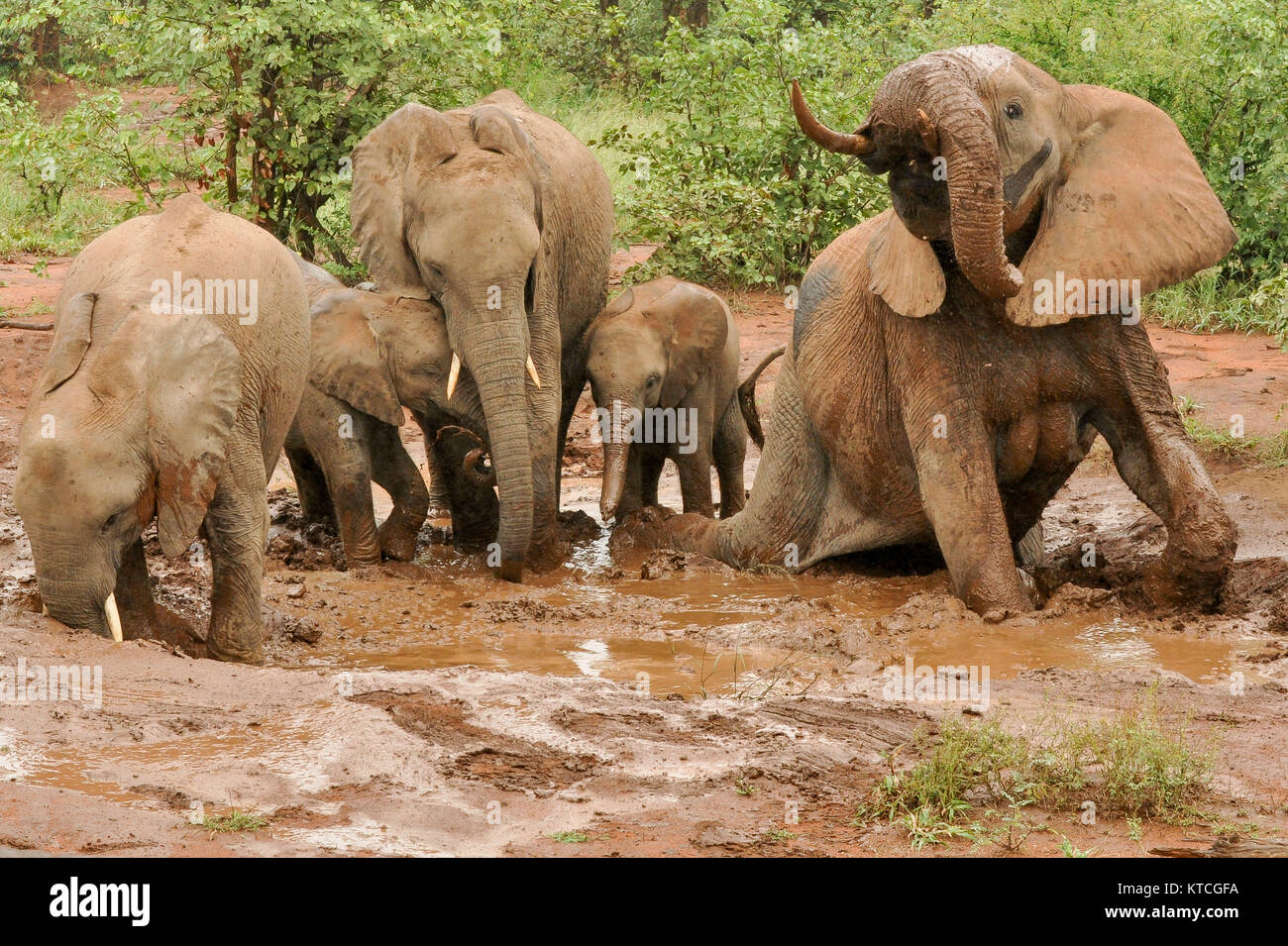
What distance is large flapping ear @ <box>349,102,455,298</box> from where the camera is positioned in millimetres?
8906

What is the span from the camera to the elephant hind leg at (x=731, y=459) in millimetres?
10758

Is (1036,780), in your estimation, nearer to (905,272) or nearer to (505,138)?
(905,272)

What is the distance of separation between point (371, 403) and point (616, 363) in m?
1.35

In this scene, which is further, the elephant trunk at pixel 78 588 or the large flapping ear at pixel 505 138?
the large flapping ear at pixel 505 138

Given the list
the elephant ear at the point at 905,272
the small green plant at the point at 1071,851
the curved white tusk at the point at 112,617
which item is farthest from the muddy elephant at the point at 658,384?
the small green plant at the point at 1071,851

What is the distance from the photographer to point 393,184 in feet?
29.5

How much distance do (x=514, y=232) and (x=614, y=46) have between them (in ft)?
46.7

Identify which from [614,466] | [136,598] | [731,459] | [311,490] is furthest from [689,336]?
[136,598]

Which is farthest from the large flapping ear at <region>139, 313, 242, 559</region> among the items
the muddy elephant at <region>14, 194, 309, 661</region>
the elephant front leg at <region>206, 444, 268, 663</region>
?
the elephant front leg at <region>206, 444, 268, 663</region>

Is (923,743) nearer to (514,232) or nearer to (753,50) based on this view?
(514,232)

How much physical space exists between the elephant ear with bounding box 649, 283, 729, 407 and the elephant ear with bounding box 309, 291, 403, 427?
1.56m

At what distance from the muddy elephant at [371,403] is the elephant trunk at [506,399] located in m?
0.41

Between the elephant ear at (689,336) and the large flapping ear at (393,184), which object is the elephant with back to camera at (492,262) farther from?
the elephant ear at (689,336)

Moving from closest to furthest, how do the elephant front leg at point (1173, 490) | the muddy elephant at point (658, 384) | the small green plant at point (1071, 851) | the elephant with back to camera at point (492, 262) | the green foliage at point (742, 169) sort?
1. the small green plant at point (1071, 851)
2. the elephant front leg at point (1173, 490)
3. the elephant with back to camera at point (492, 262)
4. the muddy elephant at point (658, 384)
5. the green foliage at point (742, 169)
